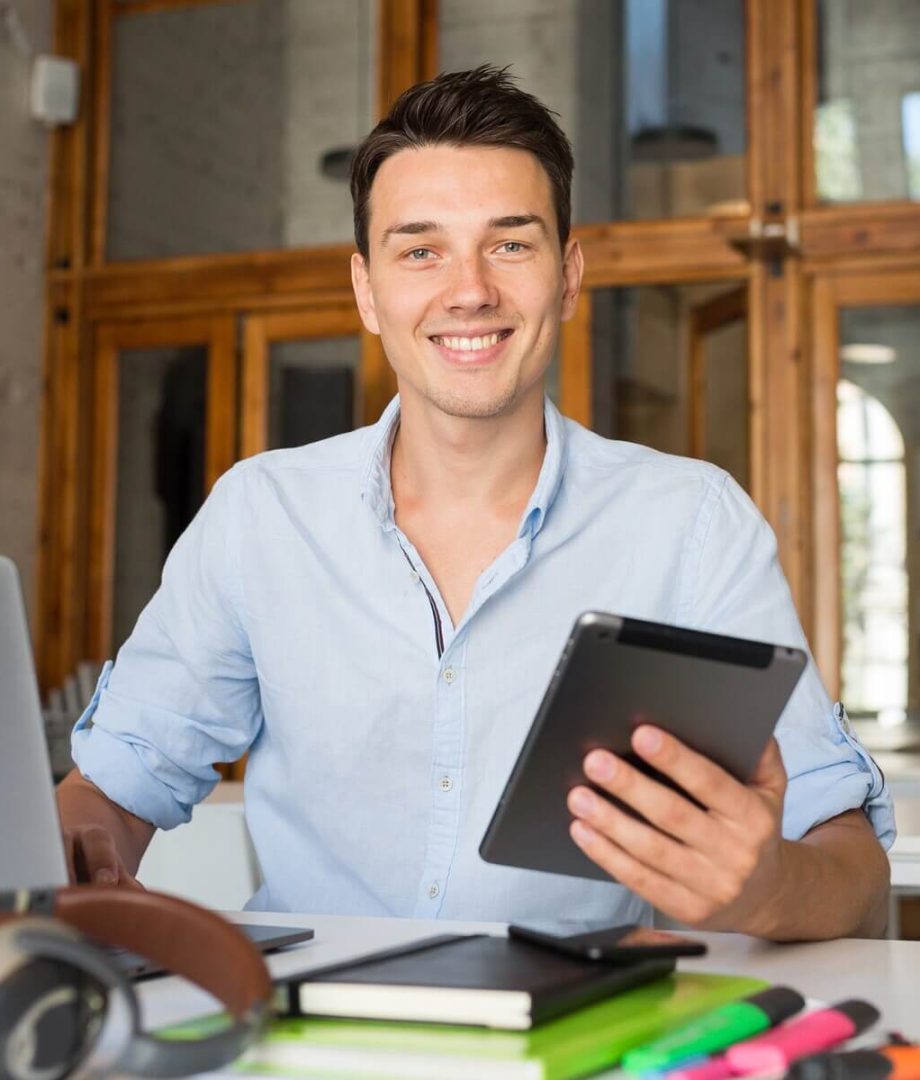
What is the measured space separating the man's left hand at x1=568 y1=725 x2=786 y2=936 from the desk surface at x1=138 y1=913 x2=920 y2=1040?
72 mm

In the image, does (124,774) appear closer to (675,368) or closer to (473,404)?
(473,404)

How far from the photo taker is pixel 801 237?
5262 mm

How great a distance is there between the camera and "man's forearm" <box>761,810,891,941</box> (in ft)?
3.73

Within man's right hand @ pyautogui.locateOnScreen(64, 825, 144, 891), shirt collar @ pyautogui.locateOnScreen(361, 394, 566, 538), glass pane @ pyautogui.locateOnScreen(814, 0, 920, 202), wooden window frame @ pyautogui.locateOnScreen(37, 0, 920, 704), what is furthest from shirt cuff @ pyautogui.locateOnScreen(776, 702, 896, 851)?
glass pane @ pyautogui.locateOnScreen(814, 0, 920, 202)

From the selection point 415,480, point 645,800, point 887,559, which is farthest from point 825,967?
point 887,559

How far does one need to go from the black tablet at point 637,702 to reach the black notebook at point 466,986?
111 mm

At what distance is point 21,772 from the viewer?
0.97 meters

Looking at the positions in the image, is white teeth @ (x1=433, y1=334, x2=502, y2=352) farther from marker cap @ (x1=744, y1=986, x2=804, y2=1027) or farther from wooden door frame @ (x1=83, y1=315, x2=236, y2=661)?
wooden door frame @ (x1=83, y1=315, x2=236, y2=661)

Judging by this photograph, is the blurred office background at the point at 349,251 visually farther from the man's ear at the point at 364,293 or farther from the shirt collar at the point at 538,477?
the shirt collar at the point at 538,477

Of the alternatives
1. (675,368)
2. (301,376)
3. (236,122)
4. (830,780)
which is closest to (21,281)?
(236,122)

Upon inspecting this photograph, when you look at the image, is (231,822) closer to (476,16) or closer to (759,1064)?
(759,1064)

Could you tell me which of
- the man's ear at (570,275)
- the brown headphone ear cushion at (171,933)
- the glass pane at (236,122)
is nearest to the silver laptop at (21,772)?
the brown headphone ear cushion at (171,933)

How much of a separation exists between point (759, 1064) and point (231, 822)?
5.96ft

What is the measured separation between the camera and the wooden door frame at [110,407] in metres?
5.96
